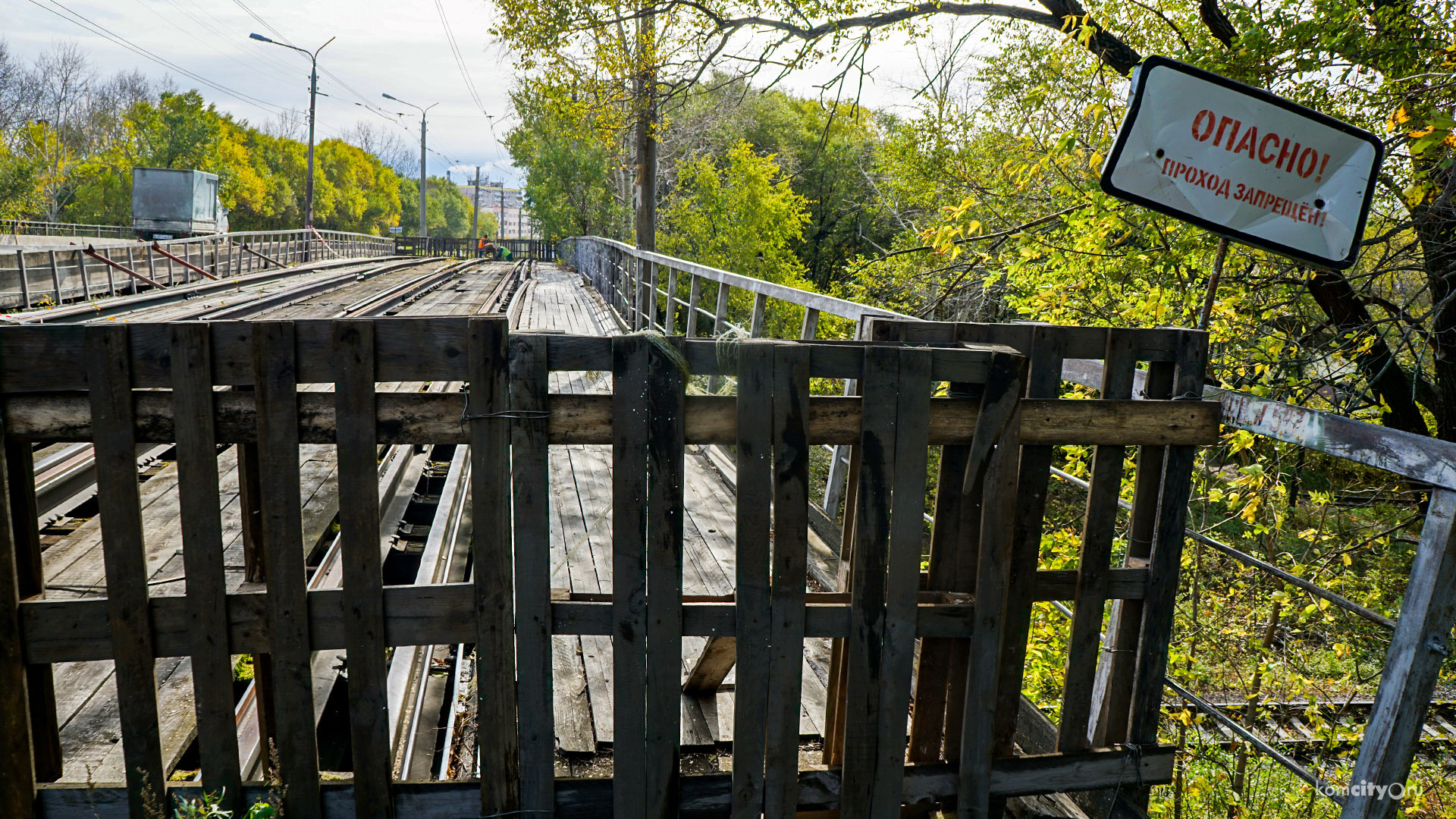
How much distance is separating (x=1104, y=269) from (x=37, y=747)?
21.3 ft

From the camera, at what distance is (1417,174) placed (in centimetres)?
464

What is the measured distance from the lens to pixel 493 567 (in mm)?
2148

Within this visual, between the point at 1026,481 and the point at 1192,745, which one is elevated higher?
the point at 1026,481

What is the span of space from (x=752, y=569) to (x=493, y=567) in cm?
64

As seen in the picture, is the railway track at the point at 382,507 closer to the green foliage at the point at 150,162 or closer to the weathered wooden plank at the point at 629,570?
the weathered wooden plank at the point at 629,570

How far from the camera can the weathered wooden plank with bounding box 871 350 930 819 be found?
2164mm

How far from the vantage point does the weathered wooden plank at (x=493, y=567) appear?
6.88 feet

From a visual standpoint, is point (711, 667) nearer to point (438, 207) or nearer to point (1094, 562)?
point (1094, 562)

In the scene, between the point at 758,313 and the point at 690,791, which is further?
the point at 758,313

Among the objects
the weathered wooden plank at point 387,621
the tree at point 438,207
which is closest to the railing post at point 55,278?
the weathered wooden plank at point 387,621

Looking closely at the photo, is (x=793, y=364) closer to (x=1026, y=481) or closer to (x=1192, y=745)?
(x=1026, y=481)

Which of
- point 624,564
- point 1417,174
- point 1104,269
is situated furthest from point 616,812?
point 1104,269

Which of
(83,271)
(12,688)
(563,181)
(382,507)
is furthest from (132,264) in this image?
(563,181)

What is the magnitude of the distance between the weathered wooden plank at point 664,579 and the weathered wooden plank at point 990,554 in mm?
764
